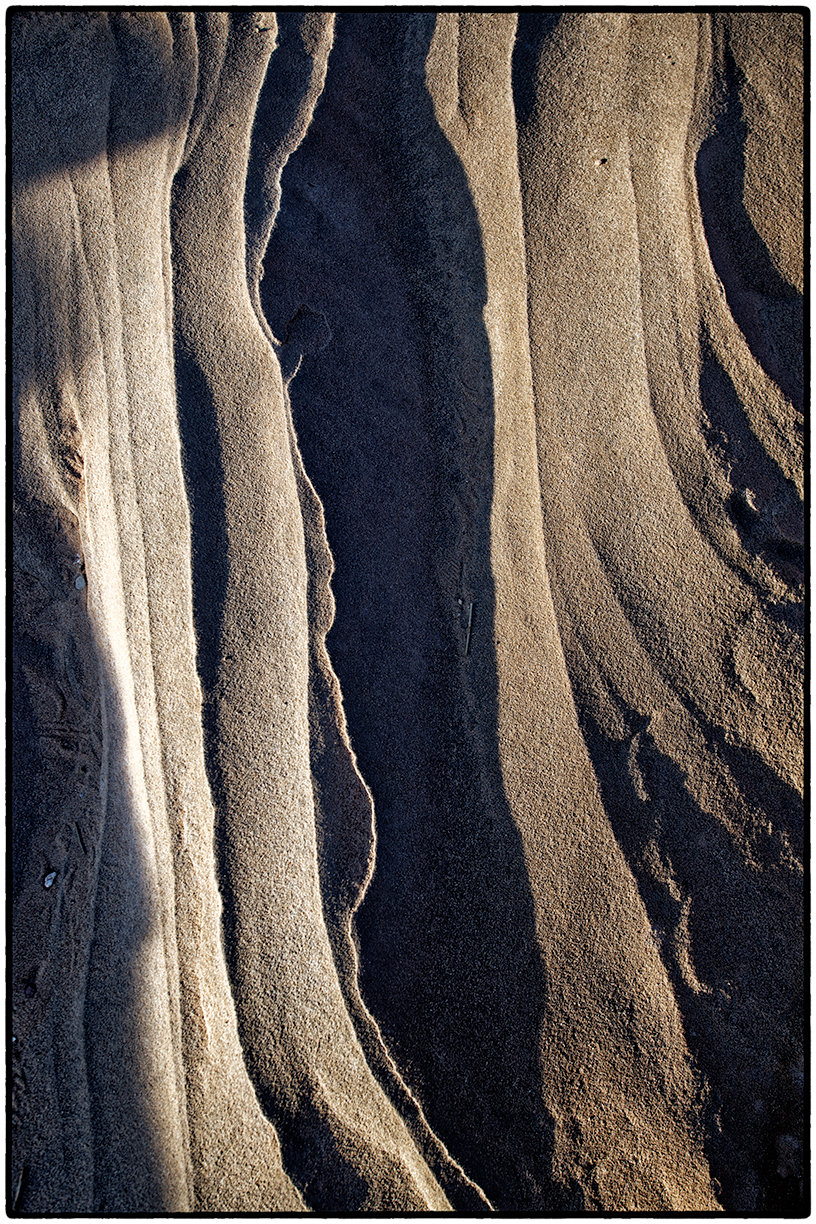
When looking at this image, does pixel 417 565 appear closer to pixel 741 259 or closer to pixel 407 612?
pixel 407 612

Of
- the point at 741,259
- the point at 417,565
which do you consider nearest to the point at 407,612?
the point at 417,565

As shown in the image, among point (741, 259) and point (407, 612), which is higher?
point (741, 259)

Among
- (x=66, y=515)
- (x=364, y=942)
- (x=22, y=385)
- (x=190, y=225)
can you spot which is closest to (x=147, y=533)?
(x=66, y=515)

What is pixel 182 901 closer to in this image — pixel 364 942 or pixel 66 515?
pixel 364 942

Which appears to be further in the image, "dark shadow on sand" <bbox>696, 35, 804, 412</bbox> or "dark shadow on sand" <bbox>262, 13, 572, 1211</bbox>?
"dark shadow on sand" <bbox>696, 35, 804, 412</bbox>

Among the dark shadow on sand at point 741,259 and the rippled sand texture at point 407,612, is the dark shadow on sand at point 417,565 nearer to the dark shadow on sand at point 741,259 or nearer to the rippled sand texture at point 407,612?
the rippled sand texture at point 407,612

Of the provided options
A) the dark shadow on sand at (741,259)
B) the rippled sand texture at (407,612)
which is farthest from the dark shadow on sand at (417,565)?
the dark shadow on sand at (741,259)

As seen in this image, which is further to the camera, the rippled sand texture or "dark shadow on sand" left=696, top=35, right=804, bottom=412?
"dark shadow on sand" left=696, top=35, right=804, bottom=412

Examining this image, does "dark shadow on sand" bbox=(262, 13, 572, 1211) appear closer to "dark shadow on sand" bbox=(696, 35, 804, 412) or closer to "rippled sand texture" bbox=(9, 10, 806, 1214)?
"rippled sand texture" bbox=(9, 10, 806, 1214)

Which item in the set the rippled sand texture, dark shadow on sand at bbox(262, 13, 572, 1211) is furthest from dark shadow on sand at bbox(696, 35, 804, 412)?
dark shadow on sand at bbox(262, 13, 572, 1211)
